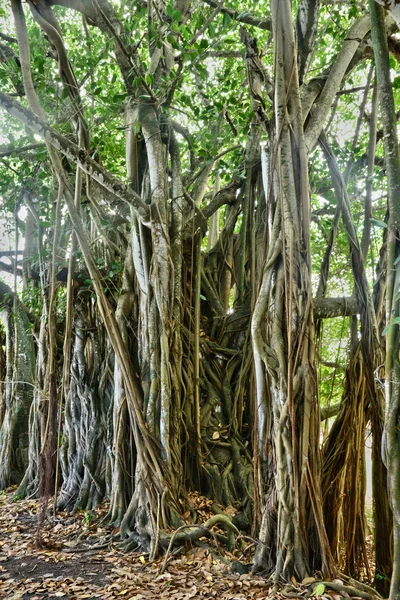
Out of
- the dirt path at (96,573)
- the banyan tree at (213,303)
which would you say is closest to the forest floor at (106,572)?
the dirt path at (96,573)

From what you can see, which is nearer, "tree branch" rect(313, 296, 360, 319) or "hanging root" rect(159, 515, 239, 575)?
"hanging root" rect(159, 515, 239, 575)

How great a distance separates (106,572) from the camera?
3.00 m

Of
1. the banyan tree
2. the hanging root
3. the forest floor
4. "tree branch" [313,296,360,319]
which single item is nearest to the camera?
the forest floor

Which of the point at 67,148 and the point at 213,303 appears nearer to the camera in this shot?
the point at 67,148

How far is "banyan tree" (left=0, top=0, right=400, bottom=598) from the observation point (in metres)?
2.74

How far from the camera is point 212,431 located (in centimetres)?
439

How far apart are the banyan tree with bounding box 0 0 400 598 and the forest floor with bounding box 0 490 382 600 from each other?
0.14 metres

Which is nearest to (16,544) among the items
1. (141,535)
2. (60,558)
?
(60,558)

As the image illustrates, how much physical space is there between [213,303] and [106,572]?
2538 millimetres

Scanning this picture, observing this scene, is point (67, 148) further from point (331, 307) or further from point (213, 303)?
point (331, 307)

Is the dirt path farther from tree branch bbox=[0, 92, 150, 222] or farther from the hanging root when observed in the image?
tree branch bbox=[0, 92, 150, 222]

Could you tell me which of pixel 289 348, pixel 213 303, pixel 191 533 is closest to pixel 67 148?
pixel 289 348

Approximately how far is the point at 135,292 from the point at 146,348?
24.1 inches

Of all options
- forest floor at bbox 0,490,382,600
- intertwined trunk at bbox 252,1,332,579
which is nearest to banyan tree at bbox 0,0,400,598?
intertwined trunk at bbox 252,1,332,579
